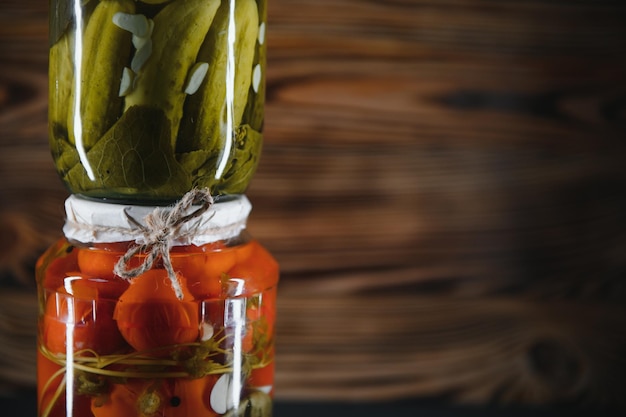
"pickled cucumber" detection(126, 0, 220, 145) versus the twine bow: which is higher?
"pickled cucumber" detection(126, 0, 220, 145)

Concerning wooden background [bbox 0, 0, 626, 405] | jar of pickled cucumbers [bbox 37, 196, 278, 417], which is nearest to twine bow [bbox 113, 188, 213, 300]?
jar of pickled cucumbers [bbox 37, 196, 278, 417]

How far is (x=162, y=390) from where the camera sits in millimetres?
570

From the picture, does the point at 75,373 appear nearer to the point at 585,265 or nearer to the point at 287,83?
the point at 287,83

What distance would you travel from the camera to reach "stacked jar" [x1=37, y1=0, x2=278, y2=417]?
1.79 feet

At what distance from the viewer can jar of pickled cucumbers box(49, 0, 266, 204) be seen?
541 millimetres

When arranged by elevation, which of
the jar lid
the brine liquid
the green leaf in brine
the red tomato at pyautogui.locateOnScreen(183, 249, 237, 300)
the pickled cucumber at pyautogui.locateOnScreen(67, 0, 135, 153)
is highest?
the pickled cucumber at pyautogui.locateOnScreen(67, 0, 135, 153)

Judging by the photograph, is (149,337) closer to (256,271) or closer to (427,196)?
(256,271)

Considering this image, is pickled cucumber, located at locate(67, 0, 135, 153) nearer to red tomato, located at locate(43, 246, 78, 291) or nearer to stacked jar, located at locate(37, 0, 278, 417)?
stacked jar, located at locate(37, 0, 278, 417)

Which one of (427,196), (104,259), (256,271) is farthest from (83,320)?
(427,196)

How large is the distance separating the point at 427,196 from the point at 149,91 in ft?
1.54

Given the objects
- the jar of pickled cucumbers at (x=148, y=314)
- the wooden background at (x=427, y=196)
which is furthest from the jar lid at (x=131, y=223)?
the wooden background at (x=427, y=196)

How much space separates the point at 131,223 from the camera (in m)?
0.57

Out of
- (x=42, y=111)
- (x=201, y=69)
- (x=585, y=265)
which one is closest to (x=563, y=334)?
(x=585, y=265)

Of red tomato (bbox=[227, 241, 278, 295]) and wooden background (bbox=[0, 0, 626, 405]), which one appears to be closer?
red tomato (bbox=[227, 241, 278, 295])
